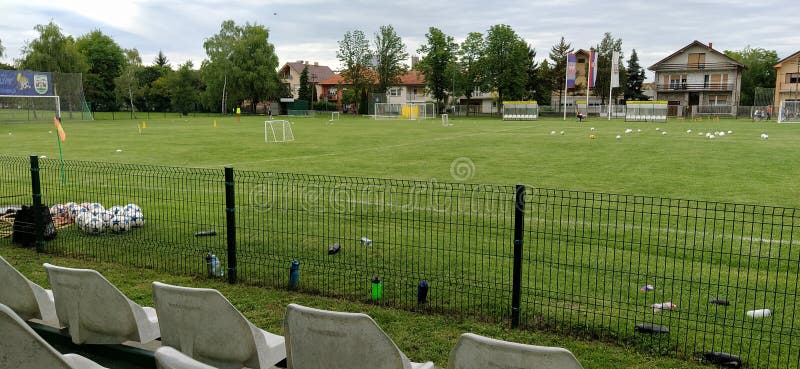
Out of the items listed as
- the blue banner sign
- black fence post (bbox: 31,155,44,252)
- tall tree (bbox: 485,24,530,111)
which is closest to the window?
tall tree (bbox: 485,24,530,111)

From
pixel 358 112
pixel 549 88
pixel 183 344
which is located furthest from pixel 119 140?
pixel 549 88

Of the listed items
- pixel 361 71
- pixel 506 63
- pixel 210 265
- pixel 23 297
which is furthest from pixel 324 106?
pixel 23 297

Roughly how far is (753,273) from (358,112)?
84660mm

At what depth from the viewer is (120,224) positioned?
8.52m

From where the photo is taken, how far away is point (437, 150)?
81.4ft

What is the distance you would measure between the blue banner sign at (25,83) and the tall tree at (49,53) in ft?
36.4

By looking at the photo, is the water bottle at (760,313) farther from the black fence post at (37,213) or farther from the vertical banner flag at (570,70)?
the vertical banner flag at (570,70)

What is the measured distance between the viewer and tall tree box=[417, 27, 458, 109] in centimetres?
8800

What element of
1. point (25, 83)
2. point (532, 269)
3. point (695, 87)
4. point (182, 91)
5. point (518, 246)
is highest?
point (695, 87)

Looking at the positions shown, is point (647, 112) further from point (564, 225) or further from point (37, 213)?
point (37, 213)

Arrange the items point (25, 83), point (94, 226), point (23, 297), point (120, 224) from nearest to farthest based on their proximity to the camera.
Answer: point (23, 297)
point (94, 226)
point (120, 224)
point (25, 83)

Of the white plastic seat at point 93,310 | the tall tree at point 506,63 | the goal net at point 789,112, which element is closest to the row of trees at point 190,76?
the tall tree at point 506,63

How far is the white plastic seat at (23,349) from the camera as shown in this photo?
7.41 ft

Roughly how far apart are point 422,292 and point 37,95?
190ft
